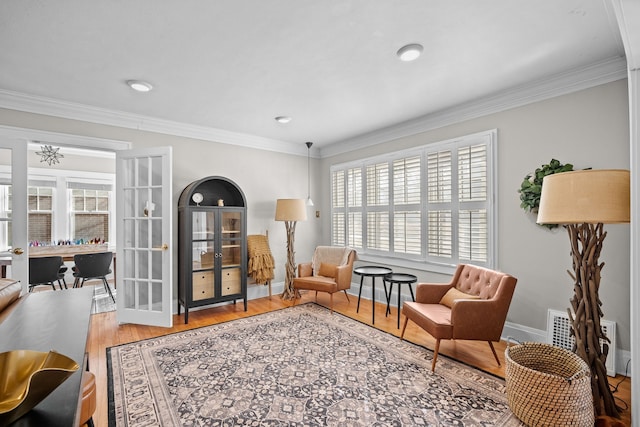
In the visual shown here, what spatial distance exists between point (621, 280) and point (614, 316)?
30 cm

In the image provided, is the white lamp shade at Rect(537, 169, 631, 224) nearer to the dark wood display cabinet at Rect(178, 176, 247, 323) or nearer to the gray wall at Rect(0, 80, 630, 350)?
the gray wall at Rect(0, 80, 630, 350)

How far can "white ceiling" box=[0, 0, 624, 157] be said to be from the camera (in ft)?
6.23

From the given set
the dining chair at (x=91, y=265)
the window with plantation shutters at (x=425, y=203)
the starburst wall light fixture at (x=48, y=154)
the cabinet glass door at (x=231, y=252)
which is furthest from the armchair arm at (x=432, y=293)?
the starburst wall light fixture at (x=48, y=154)

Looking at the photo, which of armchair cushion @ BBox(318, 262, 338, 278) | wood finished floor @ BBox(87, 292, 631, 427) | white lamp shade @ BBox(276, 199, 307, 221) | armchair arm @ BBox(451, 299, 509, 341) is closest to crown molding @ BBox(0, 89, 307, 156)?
white lamp shade @ BBox(276, 199, 307, 221)

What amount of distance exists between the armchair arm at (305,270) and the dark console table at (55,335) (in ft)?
9.41

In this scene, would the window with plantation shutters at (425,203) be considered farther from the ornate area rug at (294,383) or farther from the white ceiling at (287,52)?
the ornate area rug at (294,383)

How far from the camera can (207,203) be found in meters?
4.29

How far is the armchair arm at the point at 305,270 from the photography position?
14.7 feet

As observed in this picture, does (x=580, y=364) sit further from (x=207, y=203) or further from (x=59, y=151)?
(x=59, y=151)

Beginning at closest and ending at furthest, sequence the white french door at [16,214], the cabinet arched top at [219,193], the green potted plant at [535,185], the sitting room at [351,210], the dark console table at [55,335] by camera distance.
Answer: the dark console table at [55,335] < the sitting room at [351,210] < the green potted plant at [535,185] < the white french door at [16,214] < the cabinet arched top at [219,193]

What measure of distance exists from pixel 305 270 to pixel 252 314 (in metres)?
0.99

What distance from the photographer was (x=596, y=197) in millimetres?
1753

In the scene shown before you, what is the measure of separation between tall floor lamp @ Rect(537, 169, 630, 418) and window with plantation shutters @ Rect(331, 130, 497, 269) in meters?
1.27

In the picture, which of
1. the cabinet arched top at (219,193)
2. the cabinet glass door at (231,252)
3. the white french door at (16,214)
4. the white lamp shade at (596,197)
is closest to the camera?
the white lamp shade at (596,197)
